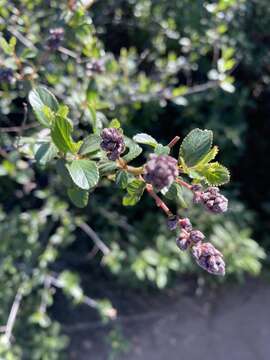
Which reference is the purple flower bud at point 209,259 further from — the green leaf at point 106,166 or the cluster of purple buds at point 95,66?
the cluster of purple buds at point 95,66

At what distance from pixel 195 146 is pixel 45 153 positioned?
35 centimetres

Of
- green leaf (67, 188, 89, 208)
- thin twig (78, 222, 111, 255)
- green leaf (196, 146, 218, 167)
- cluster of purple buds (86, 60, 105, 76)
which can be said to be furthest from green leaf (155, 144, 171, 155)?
thin twig (78, 222, 111, 255)

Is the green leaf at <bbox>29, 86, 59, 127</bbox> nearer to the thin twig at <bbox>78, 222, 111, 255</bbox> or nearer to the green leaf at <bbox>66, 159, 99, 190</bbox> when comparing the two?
the green leaf at <bbox>66, 159, 99, 190</bbox>

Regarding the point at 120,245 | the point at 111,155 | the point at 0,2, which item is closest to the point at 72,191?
the point at 111,155

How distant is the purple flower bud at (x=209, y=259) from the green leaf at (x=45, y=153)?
392 millimetres

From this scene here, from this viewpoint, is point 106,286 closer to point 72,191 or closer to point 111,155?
point 72,191

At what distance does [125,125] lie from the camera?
2.67 metres

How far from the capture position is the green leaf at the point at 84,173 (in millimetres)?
995

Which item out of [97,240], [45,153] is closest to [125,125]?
[97,240]

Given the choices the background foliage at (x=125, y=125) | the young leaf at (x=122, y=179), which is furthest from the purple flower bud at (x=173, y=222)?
the background foliage at (x=125, y=125)

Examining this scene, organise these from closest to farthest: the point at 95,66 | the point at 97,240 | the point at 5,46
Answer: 1. the point at 5,46
2. the point at 95,66
3. the point at 97,240

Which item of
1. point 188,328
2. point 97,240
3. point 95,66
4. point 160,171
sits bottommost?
point 188,328

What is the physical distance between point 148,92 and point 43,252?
0.92m

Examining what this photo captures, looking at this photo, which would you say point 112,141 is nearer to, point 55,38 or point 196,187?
point 196,187
